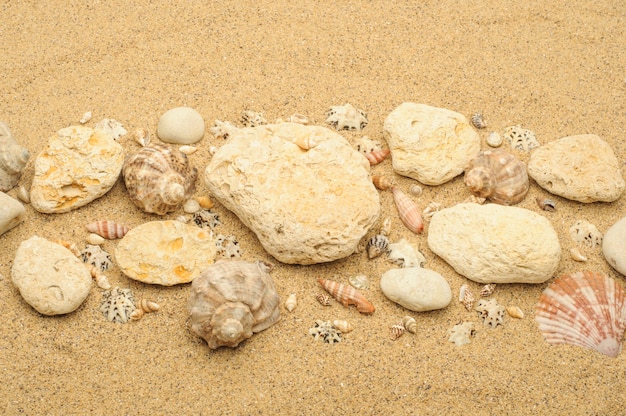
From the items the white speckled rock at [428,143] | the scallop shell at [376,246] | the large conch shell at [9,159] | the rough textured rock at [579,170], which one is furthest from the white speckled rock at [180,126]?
the rough textured rock at [579,170]

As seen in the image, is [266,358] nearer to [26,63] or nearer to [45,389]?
[45,389]

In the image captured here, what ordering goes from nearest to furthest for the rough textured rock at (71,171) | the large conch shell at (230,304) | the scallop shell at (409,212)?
the large conch shell at (230,304)
the rough textured rock at (71,171)
the scallop shell at (409,212)

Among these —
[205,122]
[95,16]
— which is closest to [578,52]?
[205,122]

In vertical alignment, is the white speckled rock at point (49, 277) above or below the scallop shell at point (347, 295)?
above

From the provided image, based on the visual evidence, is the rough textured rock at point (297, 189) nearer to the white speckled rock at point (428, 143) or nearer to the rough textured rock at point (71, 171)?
the white speckled rock at point (428, 143)

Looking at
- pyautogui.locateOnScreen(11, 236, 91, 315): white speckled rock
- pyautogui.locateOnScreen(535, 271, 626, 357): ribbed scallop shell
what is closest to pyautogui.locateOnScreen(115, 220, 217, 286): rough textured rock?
pyautogui.locateOnScreen(11, 236, 91, 315): white speckled rock

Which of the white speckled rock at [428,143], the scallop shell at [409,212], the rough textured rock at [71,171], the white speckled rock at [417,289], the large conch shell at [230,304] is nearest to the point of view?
the large conch shell at [230,304]
